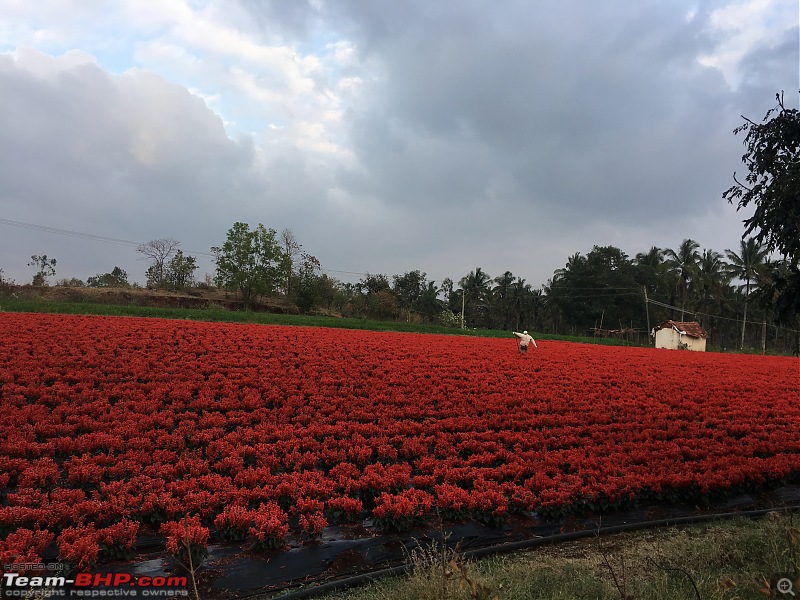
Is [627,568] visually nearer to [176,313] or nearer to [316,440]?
[316,440]

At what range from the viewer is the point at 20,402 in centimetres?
697

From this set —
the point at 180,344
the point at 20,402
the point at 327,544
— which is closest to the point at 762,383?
the point at 327,544

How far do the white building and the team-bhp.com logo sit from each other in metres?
36.4

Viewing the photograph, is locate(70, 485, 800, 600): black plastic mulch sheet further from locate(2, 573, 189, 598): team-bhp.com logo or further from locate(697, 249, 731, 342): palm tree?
locate(697, 249, 731, 342): palm tree

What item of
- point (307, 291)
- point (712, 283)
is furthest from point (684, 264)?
point (307, 291)

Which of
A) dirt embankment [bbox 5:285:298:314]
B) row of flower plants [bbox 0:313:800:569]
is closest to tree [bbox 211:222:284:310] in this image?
dirt embankment [bbox 5:285:298:314]

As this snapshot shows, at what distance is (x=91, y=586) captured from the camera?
3.72m

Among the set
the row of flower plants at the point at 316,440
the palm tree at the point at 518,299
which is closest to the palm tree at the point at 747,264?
the palm tree at the point at 518,299

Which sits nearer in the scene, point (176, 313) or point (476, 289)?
point (176, 313)

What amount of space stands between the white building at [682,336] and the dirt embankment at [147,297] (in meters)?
29.7

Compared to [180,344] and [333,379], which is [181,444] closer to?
[333,379]

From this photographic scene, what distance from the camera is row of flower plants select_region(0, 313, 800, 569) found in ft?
15.1

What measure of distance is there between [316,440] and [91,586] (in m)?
3.28

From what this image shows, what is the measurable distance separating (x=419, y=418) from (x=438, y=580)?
5089 mm
